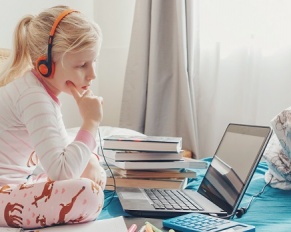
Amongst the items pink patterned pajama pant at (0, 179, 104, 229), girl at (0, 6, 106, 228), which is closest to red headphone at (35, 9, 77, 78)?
girl at (0, 6, 106, 228)

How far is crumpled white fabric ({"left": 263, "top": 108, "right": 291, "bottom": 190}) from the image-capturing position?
1.13 m

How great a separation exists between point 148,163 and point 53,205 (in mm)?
377

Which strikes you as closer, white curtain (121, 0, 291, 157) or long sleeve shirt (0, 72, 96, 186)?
long sleeve shirt (0, 72, 96, 186)

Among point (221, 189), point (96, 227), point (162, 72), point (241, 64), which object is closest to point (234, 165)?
point (221, 189)

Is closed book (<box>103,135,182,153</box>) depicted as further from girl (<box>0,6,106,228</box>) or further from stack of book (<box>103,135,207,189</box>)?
girl (<box>0,6,106,228</box>)

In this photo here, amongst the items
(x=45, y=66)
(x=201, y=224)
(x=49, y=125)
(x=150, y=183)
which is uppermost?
(x=45, y=66)

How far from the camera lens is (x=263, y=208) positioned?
1.00 m

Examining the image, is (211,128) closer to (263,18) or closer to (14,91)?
(263,18)

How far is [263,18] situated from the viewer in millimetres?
1923

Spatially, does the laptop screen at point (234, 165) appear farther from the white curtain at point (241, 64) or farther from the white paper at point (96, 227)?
the white curtain at point (241, 64)

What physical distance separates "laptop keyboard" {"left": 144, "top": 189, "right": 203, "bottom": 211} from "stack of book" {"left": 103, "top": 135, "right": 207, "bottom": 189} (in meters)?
0.07

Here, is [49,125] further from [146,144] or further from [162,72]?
[162,72]

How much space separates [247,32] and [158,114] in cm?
63

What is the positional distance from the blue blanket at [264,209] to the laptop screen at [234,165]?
0.21 ft
